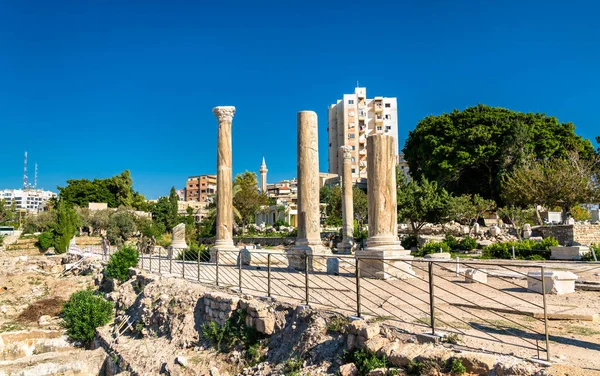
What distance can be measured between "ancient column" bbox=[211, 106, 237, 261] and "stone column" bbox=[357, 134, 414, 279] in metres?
7.71

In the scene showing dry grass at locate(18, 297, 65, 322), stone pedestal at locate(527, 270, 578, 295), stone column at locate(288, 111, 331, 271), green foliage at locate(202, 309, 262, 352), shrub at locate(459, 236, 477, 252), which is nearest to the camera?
green foliage at locate(202, 309, 262, 352)

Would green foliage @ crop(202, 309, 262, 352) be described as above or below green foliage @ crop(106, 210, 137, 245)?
below

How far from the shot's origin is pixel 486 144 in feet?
127

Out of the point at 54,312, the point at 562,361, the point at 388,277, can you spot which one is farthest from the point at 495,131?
the point at 562,361

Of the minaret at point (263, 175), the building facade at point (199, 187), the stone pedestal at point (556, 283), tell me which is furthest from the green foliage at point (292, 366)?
the building facade at point (199, 187)

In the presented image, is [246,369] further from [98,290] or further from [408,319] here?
[98,290]

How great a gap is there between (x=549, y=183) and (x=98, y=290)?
23.8m

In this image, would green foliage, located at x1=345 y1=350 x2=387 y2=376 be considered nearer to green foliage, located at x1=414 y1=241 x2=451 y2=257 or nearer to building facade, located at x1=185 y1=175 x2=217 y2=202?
green foliage, located at x1=414 y1=241 x2=451 y2=257

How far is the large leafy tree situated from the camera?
3719 cm

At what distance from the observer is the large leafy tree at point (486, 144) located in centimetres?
3719

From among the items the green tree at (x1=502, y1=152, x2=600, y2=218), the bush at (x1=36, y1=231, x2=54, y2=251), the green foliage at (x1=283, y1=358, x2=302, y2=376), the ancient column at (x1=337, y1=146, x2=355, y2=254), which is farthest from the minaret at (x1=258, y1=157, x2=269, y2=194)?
the green foliage at (x1=283, y1=358, x2=302, y2=376)

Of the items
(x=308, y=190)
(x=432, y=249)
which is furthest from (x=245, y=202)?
(x=308, y=190)

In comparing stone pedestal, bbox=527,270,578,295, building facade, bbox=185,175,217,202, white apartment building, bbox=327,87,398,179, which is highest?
white apartment building, bbox=327,87,398,179

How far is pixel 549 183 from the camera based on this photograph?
25.5 m
